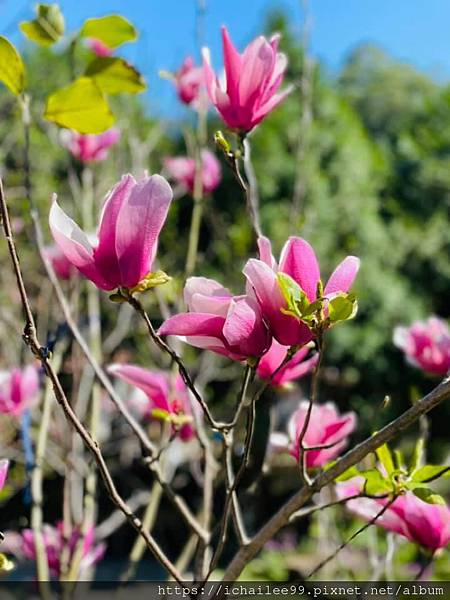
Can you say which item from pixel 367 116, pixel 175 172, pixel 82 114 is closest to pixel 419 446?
pixel 82 114

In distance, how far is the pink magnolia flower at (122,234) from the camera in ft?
1.54

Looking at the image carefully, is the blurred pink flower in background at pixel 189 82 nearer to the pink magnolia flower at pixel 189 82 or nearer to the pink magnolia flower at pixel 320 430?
the pink magnolia flower at pixel 189 82

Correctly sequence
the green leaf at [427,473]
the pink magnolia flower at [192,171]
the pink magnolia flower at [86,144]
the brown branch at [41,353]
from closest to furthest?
1. the brown branch at [41,353]
2. the green leaf at [427,473]
3. the pink magnolia flower at [86,144]
4. the pink magnolia flower at [192,171]

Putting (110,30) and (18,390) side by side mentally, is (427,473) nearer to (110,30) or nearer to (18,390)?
(110,30)

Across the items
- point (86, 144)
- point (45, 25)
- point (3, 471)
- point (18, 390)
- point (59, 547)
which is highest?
point (45, 25)

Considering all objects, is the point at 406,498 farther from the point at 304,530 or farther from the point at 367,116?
the point at 367,116

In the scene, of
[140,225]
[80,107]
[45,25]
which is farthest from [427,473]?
[45,25]

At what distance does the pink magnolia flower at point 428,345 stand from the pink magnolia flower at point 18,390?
1.82ft

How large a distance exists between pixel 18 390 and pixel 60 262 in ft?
1.14

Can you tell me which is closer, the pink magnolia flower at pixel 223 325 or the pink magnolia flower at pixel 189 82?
the pink magnolia flower at pixel 223 325

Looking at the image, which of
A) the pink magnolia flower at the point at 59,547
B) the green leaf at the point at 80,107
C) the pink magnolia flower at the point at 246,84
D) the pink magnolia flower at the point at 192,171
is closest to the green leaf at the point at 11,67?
the green leaf at the point at 80,107

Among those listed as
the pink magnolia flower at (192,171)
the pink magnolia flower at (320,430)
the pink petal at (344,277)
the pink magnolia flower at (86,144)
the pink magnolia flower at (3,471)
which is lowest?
the pink magnolia flower at (320,430)

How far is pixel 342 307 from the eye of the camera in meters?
0.46

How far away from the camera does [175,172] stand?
1324mm
